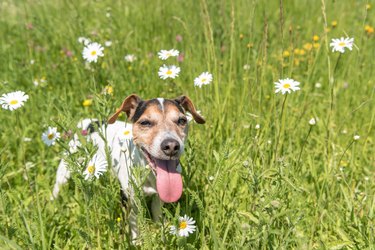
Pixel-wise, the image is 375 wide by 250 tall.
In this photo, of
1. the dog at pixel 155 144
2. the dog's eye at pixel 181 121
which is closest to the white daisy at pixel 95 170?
the dog at pixel 155 144

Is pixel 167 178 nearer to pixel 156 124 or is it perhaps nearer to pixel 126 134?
pixel 156 124

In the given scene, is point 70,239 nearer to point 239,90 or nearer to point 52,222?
point 52,222

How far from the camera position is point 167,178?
2629 mm

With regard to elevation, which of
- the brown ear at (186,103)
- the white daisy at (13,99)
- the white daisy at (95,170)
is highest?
the white daisy at (13,99)

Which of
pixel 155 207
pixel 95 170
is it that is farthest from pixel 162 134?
pixel 155 207

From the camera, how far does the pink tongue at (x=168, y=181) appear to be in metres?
2.57

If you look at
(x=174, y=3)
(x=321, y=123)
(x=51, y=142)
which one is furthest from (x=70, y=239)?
(x=174, y=3)

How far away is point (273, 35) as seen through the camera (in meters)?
5.94

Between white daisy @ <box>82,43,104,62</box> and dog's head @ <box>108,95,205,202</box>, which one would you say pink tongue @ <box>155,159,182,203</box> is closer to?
dog's head @ <box>108,95,205,202</box>

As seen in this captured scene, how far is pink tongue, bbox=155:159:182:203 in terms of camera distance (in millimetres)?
2570

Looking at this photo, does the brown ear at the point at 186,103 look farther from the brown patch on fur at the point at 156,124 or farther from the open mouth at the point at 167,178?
the open mouth at the point at 167,178

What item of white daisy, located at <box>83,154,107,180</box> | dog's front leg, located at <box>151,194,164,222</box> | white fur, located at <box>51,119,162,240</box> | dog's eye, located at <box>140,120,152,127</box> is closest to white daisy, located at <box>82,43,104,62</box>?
white fur, located at <box>51,119,162,240</box>

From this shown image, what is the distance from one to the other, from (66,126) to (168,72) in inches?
48.5

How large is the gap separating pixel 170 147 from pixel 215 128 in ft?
3.77
